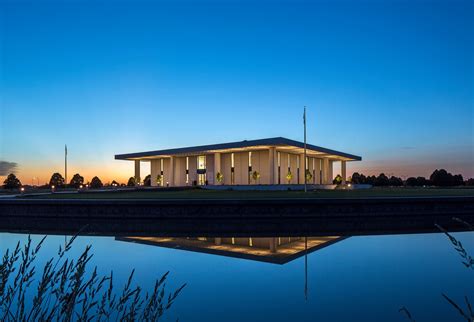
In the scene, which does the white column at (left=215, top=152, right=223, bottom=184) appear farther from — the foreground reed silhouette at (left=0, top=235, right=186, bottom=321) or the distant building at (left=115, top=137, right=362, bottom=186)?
the foreground reed silhouette at (left=0, top=235, right=186, bottom=321)

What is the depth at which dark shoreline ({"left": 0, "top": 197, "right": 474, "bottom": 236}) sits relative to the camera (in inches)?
648

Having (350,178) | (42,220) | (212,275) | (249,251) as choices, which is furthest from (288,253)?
(350,178)

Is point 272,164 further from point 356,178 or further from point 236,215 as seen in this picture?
point 356,178

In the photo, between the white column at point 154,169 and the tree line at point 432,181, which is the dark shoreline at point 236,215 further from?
the tree line at point 432,181

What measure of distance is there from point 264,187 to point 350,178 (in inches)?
2979

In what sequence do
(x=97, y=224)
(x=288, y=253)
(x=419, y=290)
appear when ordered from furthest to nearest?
(x=97, y=224) < (x=288, y=253) < (x=419, y=290)

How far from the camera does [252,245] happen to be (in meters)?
11.7

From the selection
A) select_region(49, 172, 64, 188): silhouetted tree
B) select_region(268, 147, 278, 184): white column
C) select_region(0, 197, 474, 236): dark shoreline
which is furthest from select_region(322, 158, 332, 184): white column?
select_region(49, 172, 64, 188): silhouetted tree

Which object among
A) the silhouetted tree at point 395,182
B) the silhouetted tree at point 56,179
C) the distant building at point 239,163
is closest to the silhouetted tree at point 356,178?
the silhouetted tree at point 395,182

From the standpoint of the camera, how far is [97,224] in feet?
59.3

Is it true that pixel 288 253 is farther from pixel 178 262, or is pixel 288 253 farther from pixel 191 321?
pixel 191 321

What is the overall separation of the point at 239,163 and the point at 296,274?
44321 millimetres

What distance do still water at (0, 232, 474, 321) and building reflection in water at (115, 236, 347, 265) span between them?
0.03 m

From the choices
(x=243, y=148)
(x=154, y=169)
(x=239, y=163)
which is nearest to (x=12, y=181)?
(x=154, y=169)
